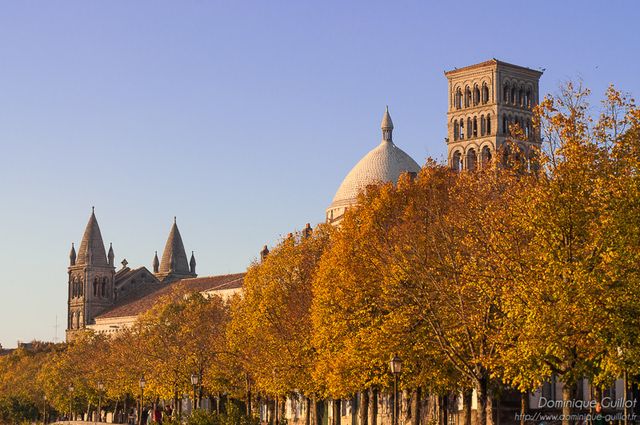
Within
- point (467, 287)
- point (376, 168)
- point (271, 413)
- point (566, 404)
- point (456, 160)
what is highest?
point (376, 168)

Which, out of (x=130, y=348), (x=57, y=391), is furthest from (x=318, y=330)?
(x=57, y=391)

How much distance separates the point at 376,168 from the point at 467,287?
121292mm

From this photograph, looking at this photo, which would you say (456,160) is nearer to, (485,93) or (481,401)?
(485,93)

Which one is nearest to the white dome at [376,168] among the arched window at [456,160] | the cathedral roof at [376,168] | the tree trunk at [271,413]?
the cathedral roof at [376,168]

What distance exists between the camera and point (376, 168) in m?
169

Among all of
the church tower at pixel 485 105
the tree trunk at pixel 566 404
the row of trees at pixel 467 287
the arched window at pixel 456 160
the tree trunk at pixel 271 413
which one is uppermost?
the church tower at pixel 485 105

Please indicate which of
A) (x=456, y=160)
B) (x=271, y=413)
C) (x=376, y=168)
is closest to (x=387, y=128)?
(x=376, y=168)

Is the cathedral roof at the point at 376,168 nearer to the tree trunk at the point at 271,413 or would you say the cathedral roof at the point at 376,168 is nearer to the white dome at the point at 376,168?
the white dome at the point at 376,168

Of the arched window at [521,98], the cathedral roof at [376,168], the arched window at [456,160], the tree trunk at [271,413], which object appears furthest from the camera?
the cathedral roof at [376,168]

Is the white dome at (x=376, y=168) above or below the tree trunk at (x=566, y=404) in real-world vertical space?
above

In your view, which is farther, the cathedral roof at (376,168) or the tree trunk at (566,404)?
the cathedral roof at (376,168)

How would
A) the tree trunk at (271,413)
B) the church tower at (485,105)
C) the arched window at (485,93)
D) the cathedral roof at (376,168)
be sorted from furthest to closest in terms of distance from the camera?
the cathedral roof at (376,168), the arched window at (485,93), the church tower at (485,105), the tree trunk at (271,413)

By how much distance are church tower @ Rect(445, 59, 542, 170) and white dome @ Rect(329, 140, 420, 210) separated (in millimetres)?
20291

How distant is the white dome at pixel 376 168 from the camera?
167125 millimetres
